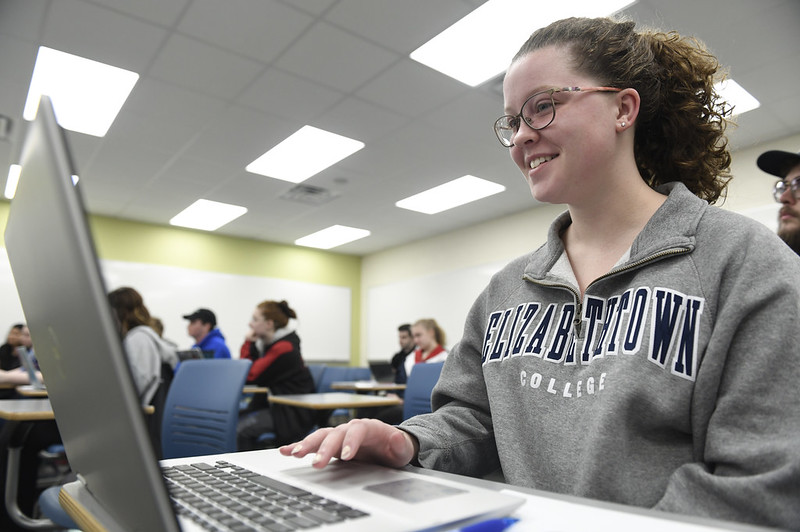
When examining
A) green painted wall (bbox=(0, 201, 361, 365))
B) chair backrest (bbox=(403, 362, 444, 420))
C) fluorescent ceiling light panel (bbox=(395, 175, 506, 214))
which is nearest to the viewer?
chair backrest (bbox=(403, 362, 444, 420))

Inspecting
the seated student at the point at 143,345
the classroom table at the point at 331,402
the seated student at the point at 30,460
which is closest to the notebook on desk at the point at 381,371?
the classroom table at the point at 331,402

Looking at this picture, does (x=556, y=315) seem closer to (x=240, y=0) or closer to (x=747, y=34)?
(x=240, y=0)

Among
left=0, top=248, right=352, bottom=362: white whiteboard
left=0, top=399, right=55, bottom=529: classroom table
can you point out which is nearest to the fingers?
left=0, top=399, right=55, bottom=529: classroom table

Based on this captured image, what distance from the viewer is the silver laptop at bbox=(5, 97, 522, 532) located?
29cm

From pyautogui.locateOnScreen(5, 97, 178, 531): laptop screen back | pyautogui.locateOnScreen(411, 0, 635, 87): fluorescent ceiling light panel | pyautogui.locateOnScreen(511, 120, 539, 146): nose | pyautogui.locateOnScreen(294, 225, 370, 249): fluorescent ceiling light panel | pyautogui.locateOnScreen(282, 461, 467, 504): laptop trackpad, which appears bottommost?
pyautogui.locateOnScreen(282, 461, 467, 504): laptop trackpad

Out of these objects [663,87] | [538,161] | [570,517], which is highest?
→ [663,87]

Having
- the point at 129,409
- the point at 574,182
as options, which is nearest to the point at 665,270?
the point at 574,182

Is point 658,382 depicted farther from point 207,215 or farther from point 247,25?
point 207,215

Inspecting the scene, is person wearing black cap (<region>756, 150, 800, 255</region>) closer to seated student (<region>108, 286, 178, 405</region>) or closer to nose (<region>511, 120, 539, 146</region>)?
nose (<region>511, 120, 539, 146</region>)

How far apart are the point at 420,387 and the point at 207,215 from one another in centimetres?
495

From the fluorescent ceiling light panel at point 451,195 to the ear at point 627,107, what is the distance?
4493 mm

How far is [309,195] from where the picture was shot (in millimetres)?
5844

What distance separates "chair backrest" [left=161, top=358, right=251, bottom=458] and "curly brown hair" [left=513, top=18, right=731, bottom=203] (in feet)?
5.28

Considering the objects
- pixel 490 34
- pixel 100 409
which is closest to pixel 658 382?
pixel 100 409
